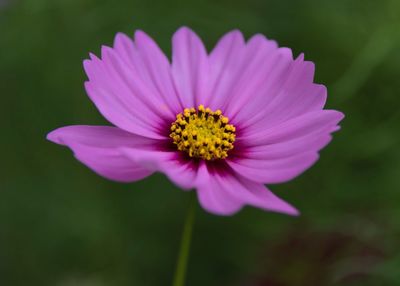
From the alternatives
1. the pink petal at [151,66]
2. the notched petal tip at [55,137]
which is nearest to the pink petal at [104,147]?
the notched petal tip at [55,137]

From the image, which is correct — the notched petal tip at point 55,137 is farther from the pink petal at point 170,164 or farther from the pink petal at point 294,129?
the pink petal at point 294,129

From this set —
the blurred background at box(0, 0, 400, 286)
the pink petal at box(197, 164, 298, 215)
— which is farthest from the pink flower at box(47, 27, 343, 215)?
the blurred background at box(0, 0, 400, 286)

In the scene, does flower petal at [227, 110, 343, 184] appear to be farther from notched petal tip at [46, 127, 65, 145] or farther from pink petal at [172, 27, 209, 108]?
notched petal tip at [46, 127, 65, 145]

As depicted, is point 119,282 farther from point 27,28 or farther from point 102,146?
point 102,146

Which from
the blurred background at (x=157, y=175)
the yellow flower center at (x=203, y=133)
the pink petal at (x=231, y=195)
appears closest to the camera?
the pink petal at (x=231, y=195)

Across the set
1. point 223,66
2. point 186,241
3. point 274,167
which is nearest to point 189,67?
point 223,66

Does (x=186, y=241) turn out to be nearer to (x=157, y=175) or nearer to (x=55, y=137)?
(x=55, y=137)
